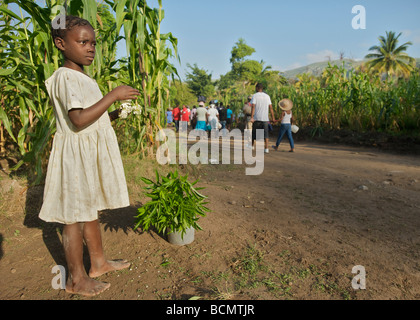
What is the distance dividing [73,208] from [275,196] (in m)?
2.49

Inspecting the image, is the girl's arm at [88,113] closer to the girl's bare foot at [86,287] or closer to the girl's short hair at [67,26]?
the girl's short hair at [67,26]

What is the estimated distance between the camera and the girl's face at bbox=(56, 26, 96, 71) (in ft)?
4.93

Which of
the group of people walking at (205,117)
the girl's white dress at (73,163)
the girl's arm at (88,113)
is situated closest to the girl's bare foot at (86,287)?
the girl's white dress at (73,163)

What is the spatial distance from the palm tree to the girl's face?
48.6 metres

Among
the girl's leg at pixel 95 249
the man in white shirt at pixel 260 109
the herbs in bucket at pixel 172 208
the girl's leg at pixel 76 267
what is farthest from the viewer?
the man in white shirt at pixel 260 109

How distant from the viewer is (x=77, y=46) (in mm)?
1524

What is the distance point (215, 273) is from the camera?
1828 millimetres

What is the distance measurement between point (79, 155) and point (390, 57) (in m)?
52.3

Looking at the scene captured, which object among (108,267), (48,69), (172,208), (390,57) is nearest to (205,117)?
(48,69)

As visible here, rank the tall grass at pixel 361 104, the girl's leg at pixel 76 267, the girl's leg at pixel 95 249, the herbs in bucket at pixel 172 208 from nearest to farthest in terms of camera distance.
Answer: the girl's leg at pixel 76 267, the girl's leg at pixel 95 249, the herbs in bucket at pixel 172 208, the tall grass at pixel 361 104

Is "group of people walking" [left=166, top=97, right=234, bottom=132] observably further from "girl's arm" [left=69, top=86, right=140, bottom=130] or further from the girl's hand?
"girl's arm" [left=69, top=86, right=140, bottom=130]

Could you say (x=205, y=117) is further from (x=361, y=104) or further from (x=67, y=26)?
(x=67, y=26)

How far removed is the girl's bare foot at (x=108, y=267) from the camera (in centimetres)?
179
